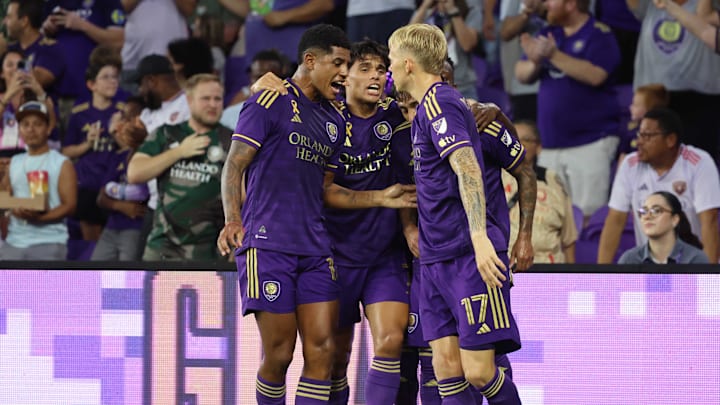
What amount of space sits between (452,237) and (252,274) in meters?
1.07

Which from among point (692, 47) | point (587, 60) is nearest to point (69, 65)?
point (587, 60)

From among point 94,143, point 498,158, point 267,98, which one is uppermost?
point 267,98

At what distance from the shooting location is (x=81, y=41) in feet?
→ 34.8

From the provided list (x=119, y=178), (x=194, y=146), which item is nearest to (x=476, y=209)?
(x=194, y=146)

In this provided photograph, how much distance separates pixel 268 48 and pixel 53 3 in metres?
2.31

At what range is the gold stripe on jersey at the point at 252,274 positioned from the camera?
581 cm

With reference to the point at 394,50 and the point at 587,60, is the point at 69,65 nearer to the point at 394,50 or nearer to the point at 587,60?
the point at 587,60

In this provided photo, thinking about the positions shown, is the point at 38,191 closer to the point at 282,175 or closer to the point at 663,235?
the point at 282,175

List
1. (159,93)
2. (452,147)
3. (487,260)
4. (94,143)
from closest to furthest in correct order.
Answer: (487,260)
(452,147)
(159,93)
(94,143)

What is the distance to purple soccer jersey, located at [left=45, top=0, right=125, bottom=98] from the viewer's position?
1059 centimetres

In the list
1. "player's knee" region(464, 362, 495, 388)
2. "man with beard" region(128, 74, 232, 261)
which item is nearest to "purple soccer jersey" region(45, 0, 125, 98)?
"man with beard" region(128, 74, 232, 261)

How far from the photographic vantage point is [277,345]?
230 inches

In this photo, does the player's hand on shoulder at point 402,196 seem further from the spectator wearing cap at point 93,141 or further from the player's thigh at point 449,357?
the spectator wearing cap at point 93,141

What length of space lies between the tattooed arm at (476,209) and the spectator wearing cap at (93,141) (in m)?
5.23
